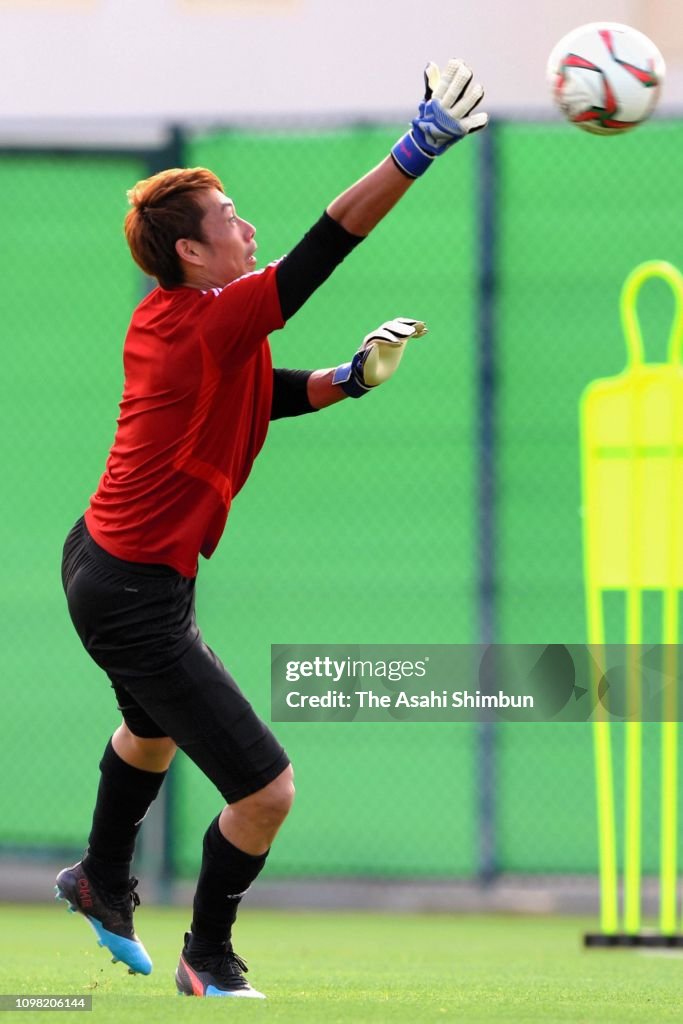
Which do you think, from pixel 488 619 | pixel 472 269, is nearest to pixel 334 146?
pixel 472 269

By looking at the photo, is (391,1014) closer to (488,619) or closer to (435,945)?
(435,945)

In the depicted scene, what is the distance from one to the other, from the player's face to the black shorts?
0.75 metres

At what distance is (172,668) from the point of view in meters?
4.44

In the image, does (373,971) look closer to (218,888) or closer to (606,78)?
(218,888)

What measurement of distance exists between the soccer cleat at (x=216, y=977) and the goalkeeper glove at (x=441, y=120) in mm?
1943

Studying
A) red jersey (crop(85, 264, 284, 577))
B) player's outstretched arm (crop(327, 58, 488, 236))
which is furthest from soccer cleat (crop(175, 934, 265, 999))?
player's outstretched arm (crop(327, 58, 488, 236))

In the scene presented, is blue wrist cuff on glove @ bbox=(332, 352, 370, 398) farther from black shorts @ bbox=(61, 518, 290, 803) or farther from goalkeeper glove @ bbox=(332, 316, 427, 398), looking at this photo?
black shorts @ bbox=(61, 518, 290, 803)

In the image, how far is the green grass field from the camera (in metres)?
4.28

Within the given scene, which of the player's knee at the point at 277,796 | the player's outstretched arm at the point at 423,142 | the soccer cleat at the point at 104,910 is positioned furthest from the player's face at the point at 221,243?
the soccer cleat at the point at 104,910

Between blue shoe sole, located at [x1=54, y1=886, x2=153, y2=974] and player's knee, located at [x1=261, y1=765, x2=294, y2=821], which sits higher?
player's knee, located at [x1=261, y1=765, x2=294, y2=821]

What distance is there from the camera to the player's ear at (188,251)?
4.58m

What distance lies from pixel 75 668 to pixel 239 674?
0.76 metres

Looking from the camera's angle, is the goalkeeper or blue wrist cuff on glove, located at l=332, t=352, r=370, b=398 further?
blue wrist cuff on glove, located at l=332, t=352, r=370, b=398

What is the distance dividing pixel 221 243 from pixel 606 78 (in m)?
1.25
